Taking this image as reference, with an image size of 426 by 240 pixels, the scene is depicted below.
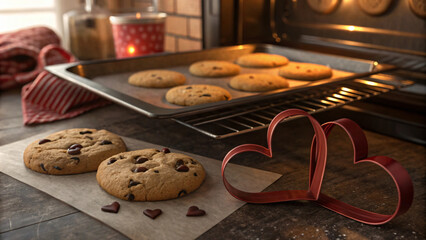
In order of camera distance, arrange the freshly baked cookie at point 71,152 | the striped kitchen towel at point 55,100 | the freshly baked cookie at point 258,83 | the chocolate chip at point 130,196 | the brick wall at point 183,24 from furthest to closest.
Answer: the brick wall at point 183,24
the striped kitchen towel at point 55,100
the freshly baked cookie at point 258,83
the freshly baked cookie at point 71,152
the chocolate chip at point 130,196

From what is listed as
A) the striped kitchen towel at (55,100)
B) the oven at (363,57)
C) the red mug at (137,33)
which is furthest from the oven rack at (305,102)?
the red mug at (137,33)

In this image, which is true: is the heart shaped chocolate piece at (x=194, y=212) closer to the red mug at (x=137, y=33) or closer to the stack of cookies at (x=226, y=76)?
the stack of cookies at (x=226, y=76)

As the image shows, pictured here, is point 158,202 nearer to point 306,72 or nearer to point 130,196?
point 130,196

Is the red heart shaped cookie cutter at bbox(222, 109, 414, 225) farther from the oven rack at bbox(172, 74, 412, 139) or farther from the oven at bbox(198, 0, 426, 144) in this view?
the oven rack at bbox(172, 74, 412, 139)

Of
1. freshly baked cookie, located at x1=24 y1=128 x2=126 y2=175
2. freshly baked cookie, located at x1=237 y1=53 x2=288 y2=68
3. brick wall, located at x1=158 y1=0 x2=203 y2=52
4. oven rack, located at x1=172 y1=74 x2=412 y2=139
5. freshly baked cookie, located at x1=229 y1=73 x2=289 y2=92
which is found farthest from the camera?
brick wall, located at x1=158 y1=0 x2=203 y2=52

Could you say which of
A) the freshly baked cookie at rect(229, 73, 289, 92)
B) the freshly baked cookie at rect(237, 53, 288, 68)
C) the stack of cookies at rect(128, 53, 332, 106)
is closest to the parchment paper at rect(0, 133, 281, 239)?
the stack of cookies at rect(128, 53, 332, 106)

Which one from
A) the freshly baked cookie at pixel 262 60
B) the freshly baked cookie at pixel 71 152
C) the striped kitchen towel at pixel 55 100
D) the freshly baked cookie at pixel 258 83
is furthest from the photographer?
the freshly baked cookie at pixel 262 60
